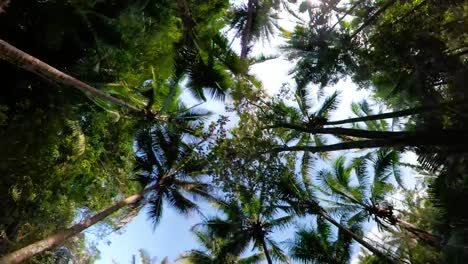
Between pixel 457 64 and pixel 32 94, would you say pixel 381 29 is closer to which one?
pixel 457 64

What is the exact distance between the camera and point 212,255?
1564cm

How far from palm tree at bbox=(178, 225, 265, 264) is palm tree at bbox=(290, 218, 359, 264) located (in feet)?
8.07

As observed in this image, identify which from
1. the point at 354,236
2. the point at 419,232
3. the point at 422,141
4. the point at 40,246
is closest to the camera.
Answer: the point at 422,141

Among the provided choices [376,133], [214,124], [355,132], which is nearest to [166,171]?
[214,124]

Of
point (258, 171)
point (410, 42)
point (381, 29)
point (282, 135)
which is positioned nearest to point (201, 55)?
point (282, 135)

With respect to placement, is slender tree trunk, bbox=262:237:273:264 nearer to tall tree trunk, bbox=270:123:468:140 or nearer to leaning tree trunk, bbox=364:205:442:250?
leaning tree trunk, bbox=364:205:442:250

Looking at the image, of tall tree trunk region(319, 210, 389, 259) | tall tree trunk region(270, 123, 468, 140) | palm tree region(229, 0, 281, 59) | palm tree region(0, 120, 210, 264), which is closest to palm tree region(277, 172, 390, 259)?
tall tree trunk region(319, 210, 389, 259)

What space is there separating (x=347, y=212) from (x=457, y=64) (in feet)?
21.7

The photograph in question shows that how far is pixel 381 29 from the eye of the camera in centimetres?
1127

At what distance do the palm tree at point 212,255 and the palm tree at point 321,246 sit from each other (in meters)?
2.46

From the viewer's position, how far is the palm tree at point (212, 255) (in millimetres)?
14797

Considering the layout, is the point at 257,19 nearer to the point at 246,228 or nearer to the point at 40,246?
the point at 246,228

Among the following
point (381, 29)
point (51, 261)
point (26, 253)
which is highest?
point (381, 29)

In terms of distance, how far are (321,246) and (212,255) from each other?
4.59 m
